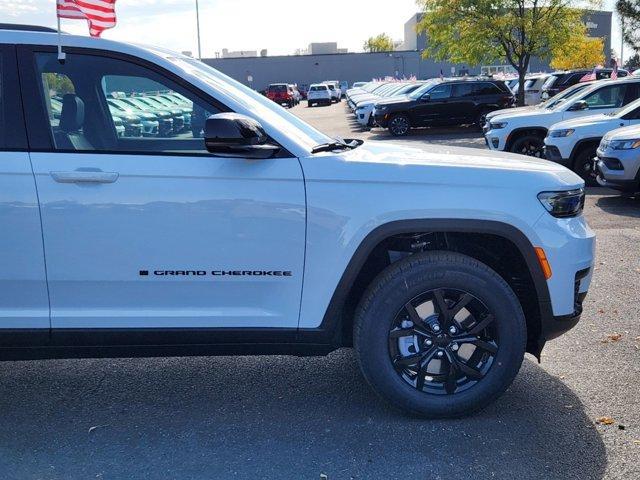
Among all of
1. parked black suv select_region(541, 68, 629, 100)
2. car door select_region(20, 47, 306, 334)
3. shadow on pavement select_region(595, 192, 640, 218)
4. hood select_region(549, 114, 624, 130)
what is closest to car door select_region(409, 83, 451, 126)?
parked black suv select_region(541, 68, 629, 100)

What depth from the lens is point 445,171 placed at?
3682 mm

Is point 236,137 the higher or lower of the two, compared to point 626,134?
higher

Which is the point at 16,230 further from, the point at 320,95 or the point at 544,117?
the point at 320,95

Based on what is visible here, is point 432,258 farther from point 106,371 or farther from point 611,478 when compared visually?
point 106,371

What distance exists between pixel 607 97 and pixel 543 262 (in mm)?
11844

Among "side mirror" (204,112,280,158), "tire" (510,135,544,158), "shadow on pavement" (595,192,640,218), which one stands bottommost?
"shadow on pavement" (595,192,640,218)

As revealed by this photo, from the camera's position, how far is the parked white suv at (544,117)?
14.0 m

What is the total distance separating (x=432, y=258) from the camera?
367 cm

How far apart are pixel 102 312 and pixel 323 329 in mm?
1120

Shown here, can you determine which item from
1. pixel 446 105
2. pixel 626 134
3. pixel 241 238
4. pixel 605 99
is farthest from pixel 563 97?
pixel 241 238

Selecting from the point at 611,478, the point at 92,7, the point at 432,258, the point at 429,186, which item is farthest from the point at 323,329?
the point at 92,7

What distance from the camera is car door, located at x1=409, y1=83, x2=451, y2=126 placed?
77.4ft

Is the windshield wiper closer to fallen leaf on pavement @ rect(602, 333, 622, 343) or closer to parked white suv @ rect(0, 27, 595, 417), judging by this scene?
parked white suv @ rect(0, 27, 595, 417)

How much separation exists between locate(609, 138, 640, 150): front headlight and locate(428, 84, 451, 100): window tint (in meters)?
14.0
